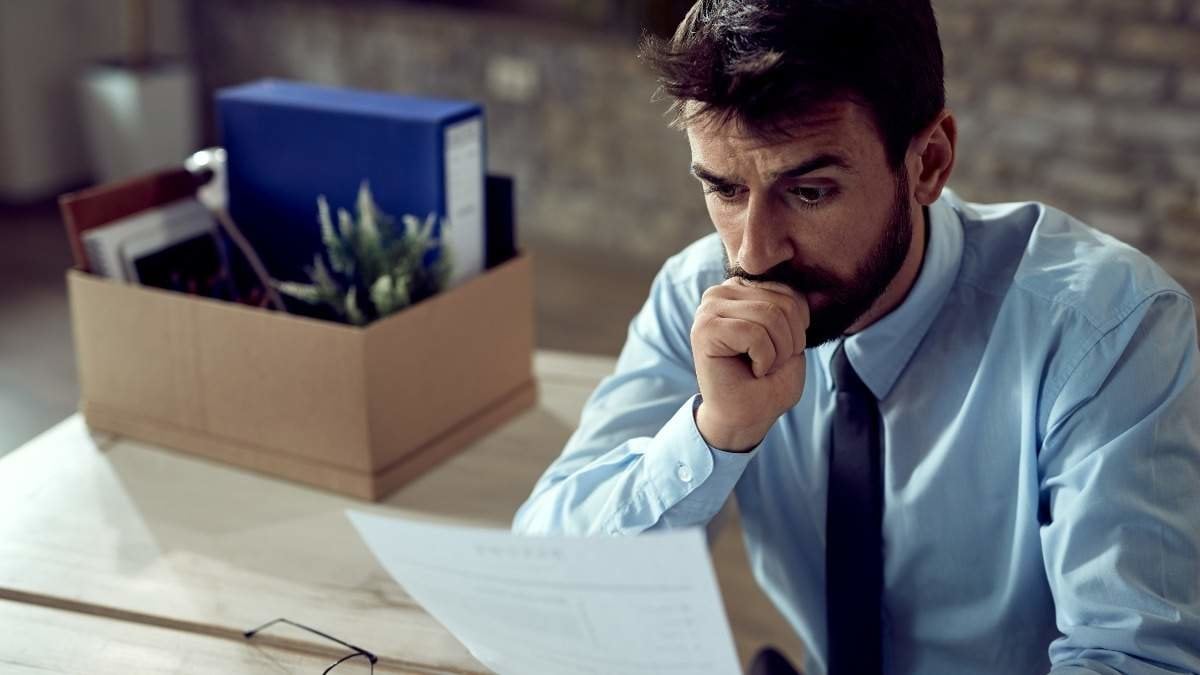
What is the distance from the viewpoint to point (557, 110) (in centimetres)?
408

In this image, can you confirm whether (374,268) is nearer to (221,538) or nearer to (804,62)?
(221,538)

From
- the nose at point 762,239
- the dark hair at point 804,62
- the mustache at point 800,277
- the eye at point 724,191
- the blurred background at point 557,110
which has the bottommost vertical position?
the blurred background at point 557,110

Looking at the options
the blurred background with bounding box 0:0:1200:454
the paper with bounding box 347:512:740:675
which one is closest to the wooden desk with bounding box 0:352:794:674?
the paper with bounding box 347:512:740:675

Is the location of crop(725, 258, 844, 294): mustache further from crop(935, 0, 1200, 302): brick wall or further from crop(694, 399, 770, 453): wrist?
crop(935, 0, 1200, 302): brick wall

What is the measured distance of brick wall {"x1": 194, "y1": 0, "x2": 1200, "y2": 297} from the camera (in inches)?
127

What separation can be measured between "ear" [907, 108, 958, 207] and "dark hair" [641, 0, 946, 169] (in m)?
0.03

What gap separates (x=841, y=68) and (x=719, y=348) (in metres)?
0.25

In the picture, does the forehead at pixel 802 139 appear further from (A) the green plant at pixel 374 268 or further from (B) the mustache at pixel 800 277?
(A) the green plant at pixel 374 268

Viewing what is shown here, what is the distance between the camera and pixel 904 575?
3.94ft

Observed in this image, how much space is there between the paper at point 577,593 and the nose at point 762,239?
0.33 m

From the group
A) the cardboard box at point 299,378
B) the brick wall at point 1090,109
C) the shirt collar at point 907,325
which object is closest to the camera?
the shirt collar at point 907,325

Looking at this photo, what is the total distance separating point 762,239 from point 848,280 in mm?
92

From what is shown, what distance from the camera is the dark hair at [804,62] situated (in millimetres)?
1002

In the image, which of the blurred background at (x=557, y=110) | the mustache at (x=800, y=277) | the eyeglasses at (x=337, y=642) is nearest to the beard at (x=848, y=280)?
the mustache at (x=800, y=277)
